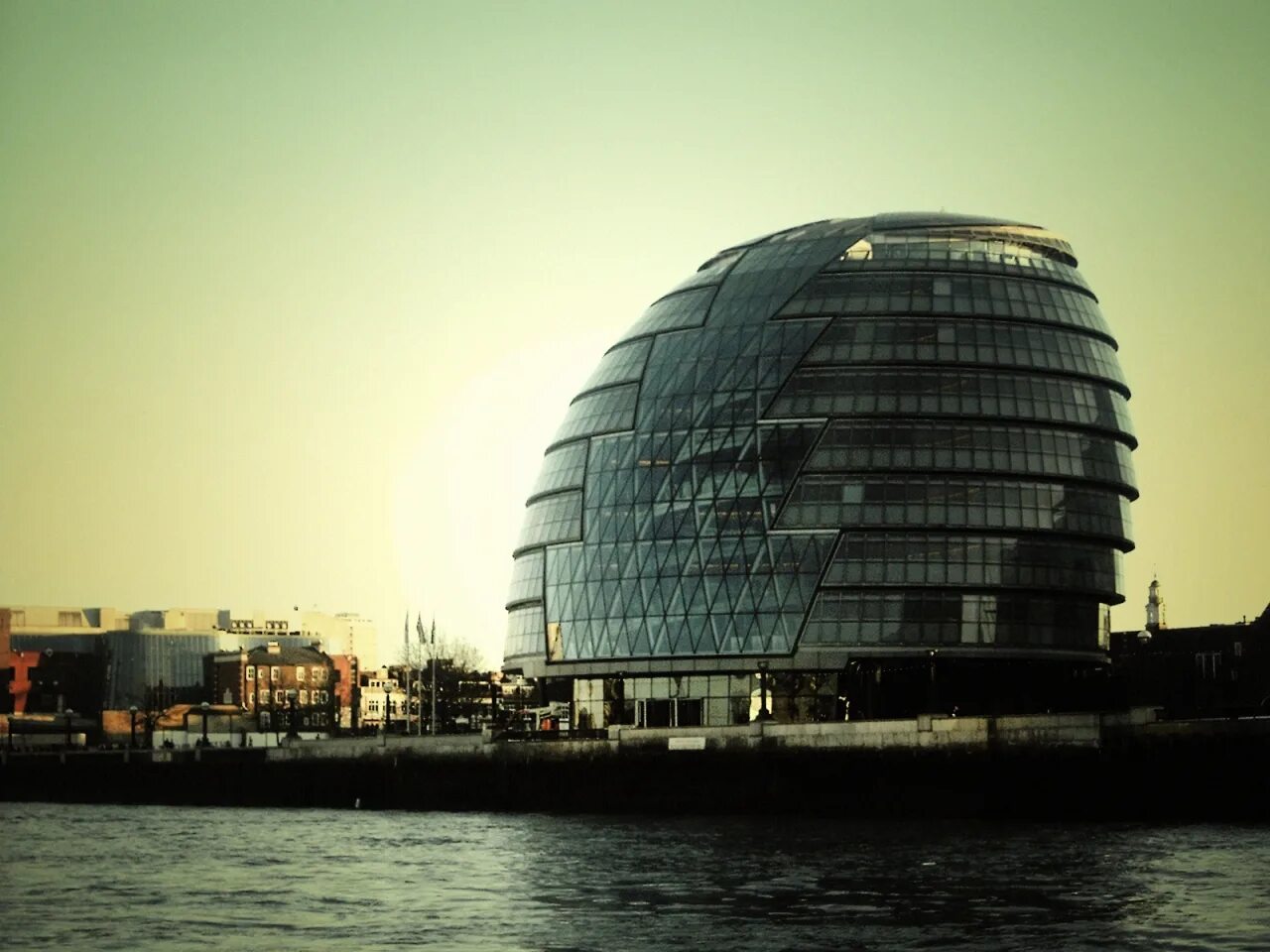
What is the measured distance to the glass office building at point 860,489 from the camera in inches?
5148

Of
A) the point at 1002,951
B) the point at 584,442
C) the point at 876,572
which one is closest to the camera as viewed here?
the point at 1002,951

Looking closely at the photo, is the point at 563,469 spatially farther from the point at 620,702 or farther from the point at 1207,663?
the point at 1207,663

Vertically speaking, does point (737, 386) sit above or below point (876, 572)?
above

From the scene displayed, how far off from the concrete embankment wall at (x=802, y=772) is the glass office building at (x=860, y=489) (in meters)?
17.8

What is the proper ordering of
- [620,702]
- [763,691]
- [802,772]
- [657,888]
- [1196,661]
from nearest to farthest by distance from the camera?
[657,888]
[802,772]
[763,691]
[620,702]
[1196,661]

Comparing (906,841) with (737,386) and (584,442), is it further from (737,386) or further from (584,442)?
Result: (584,442)

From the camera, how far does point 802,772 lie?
104750mm

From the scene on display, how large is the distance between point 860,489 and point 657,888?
6775cm

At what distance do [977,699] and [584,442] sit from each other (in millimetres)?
29838

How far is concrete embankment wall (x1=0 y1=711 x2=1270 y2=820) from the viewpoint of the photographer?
89875 millimetres

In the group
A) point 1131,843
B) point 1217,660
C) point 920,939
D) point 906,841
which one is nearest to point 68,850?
point 906,841

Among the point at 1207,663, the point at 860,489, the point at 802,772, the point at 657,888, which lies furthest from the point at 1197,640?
the point at 657,888

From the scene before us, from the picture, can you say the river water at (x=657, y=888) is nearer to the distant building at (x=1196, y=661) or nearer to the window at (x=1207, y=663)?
the distant building at (x=1196, y=661)

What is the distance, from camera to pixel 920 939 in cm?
5294
